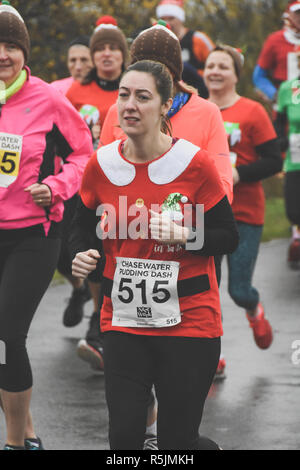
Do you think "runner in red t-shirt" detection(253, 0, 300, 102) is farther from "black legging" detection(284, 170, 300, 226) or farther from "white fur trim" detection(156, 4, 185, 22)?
"black legging" detection(284, 170, 300, 226)

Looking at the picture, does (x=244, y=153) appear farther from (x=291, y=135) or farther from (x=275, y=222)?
(x=275, y=222)

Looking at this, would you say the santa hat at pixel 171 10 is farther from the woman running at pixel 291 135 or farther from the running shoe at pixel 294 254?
the running shoe at pixel 294 254

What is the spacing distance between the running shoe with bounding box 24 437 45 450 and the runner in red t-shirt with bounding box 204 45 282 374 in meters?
2.27

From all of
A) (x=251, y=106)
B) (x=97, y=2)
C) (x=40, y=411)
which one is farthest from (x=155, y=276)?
(x=97, y=2)

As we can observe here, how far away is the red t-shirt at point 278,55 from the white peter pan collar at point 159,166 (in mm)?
7960

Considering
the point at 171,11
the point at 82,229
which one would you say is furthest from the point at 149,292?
the point at 171,11

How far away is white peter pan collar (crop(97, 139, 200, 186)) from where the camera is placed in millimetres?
4062

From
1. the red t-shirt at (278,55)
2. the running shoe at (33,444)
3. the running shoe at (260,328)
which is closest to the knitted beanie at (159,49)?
the running shoe at (33,444)

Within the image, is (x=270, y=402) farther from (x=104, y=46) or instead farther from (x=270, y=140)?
(x=104, y=46)

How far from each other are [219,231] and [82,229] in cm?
62

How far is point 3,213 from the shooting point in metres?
5.09

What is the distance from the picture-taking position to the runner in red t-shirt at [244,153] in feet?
22.9

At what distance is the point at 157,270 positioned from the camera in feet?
13.5
